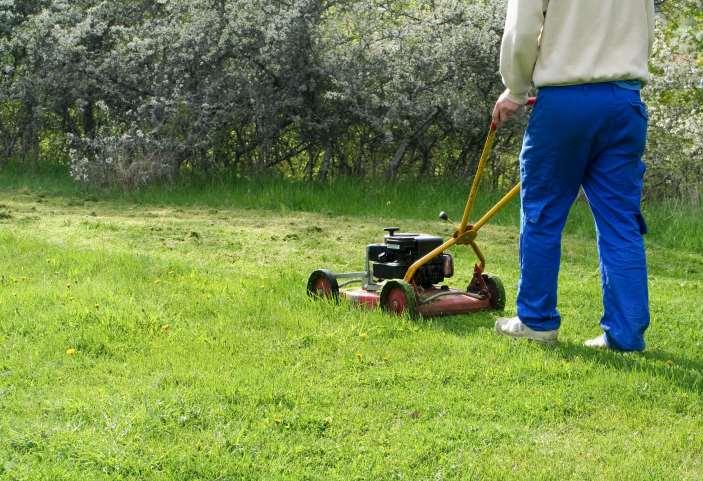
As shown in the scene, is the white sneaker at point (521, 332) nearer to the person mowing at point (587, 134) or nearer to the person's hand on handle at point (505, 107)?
the person mowing at point (587, 134)

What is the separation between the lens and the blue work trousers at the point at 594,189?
476 centimetres

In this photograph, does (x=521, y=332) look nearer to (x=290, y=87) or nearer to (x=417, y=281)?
(x=417, y=281)

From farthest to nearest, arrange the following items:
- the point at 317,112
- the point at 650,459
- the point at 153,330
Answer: the point at 317,112
the point at 153,330
the point at 650,459

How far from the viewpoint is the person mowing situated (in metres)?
4.72

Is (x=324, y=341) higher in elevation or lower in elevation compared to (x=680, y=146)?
lower

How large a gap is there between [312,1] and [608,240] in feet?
26.2

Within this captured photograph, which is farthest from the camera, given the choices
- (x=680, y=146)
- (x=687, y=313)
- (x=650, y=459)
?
(x=680, y=146)

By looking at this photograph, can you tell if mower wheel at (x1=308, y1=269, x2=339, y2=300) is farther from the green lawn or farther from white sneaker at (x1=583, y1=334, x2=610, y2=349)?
white sneaker at (x1=583, y1=334, x2=610, y2=349)

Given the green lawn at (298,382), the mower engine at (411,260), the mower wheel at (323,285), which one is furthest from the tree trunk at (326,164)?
the mower engine at (411,260)

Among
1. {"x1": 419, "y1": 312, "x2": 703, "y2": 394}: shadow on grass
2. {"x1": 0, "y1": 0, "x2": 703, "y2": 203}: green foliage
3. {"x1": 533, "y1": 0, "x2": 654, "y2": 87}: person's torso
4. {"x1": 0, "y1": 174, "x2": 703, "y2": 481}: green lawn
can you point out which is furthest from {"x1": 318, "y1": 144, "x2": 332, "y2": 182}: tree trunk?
{"x1": 533, "y1": 0, "x2": 654, "y2": 87}: person's torso

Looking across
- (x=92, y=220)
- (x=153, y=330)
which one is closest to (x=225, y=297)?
(x=153, y=330)

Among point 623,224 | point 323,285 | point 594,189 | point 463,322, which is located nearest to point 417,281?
point 463,322

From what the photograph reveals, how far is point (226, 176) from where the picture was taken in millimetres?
12625

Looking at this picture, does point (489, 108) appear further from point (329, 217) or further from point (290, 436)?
point (290, 436)
